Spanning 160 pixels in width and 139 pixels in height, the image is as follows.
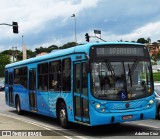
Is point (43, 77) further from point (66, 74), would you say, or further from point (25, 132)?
point (25, 132)

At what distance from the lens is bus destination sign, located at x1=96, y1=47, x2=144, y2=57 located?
12477mm

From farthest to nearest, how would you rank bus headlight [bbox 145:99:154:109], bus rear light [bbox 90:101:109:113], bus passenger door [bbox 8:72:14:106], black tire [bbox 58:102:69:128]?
bus passenger door [bbox 8:72:14:106] → black tire [bbox 58:102:69:128] → bus headlight [bbox 145:99:154:109] → bus rear light [bbox 90:101:109:113]

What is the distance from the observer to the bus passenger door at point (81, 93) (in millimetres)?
12312

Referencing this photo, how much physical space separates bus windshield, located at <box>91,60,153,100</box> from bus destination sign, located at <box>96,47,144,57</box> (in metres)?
0.29

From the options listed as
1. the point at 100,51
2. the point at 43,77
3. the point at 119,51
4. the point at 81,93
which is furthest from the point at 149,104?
the point at 43,77

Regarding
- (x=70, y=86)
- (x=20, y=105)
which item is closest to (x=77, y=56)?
(x=70, y=86)

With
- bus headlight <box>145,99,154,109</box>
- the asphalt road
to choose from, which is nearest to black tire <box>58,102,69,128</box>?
the asphalt road

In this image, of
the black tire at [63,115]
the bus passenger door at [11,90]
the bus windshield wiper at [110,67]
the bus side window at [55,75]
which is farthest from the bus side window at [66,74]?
the bus passenger door at [11,90]

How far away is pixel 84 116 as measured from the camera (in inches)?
488

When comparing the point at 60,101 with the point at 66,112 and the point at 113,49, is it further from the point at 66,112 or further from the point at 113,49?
the point at 113,49

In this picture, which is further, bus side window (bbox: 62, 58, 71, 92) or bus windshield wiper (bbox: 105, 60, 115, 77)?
bus side window (bbox: 62, 58, 71, 92)

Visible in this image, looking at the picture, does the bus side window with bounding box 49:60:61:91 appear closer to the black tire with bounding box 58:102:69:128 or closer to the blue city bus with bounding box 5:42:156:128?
the blue city bus with bounding box 5:42:156:128

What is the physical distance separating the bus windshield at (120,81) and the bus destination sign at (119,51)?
29 cm

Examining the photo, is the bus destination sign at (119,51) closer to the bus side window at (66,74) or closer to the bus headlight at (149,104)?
the bus headlight at (149,104)
